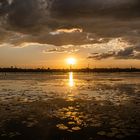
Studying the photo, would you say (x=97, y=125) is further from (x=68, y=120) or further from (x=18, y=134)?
(x=18, y=134)

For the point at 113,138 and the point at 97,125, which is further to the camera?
the point at 97,125

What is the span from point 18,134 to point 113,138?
515 cm

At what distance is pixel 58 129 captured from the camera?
1728cm

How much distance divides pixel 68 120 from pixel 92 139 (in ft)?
15.8

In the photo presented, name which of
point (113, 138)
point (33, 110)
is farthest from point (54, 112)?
point (113, 138)

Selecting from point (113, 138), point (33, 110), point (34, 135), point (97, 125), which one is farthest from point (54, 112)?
point (113, 138)

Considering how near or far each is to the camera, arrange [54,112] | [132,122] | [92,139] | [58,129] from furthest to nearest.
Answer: [54,112]
[132,122]
[58,129]
[92,139]

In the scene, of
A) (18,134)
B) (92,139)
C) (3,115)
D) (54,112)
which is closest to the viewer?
(92,139)

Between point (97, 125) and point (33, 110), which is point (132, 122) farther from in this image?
point (33, 110)

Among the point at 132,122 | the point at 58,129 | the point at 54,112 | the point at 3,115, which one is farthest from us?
the point at 54,112

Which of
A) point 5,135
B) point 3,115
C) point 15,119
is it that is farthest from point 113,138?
point 3,115

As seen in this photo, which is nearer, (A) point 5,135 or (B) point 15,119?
(A) point 5,135

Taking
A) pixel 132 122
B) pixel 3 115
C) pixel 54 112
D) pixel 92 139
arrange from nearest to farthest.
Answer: pixel 92 139 → pixel 132 122 → pixel 3 115 → pixel 54 112

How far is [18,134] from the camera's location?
53.0 feet
